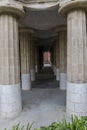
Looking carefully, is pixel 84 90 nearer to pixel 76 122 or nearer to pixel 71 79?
pixel 71 79

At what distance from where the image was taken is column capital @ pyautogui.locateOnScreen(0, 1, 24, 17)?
8344 mm

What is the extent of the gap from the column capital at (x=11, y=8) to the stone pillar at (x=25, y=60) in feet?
19.4

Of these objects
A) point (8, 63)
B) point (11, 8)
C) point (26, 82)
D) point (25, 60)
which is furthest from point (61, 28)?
point (8, 63)

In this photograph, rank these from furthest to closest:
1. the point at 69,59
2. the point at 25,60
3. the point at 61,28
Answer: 1. the point at 25,60
2. the point at 61,28
3. the point at 69,59

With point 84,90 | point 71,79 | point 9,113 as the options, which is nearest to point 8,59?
point 9,113

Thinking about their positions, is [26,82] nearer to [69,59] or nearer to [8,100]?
[8,100]

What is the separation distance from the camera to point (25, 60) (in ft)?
48.1

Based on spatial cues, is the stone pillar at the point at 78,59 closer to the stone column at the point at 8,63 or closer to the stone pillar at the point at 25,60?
the stone column at the point at 8,63

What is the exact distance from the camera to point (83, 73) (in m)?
8.70

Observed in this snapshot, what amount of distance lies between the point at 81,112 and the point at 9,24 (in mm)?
5582

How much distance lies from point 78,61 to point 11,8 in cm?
411

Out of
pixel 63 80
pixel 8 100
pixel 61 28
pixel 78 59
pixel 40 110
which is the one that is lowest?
pixel 40 110

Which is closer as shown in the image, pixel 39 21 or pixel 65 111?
pixel 65 111

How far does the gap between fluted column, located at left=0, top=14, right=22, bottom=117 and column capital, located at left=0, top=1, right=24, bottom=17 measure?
0.82 feet
